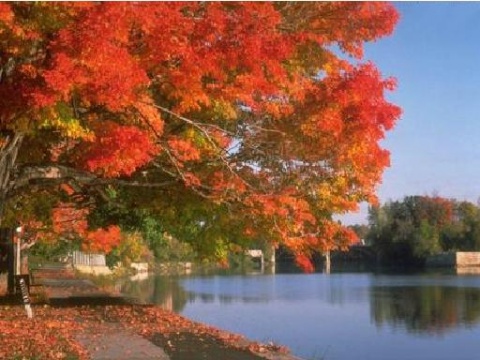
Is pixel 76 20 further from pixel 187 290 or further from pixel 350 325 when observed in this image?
pixel 187 290

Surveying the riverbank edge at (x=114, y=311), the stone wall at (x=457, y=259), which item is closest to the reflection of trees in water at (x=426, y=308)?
the riverbank edge at (x=114, y=311)

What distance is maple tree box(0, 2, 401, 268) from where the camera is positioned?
10031 mm

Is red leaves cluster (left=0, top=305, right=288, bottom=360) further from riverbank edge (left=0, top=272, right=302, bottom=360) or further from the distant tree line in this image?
the distant tree line

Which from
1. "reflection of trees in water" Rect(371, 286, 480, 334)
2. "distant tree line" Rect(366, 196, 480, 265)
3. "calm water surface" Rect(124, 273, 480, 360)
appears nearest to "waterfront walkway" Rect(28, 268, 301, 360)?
"calm water surface" Rect(124, 273, 480, 360)

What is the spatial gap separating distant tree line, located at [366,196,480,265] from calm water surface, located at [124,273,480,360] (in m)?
65.3

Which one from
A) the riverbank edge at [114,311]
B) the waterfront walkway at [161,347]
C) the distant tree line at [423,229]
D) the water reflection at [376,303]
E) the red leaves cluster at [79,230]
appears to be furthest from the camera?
the distant tree line at [423,229]

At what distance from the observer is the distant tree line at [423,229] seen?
118 meters

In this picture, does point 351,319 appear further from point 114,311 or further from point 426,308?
point 114,311

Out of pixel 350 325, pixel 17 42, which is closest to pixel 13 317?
pixel 17 42

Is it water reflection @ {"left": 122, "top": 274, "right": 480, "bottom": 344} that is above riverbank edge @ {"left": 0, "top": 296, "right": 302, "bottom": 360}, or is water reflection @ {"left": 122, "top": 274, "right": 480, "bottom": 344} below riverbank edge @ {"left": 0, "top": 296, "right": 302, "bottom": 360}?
below

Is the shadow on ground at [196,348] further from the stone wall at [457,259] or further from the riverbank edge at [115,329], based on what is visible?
the stone wall at [457,259]

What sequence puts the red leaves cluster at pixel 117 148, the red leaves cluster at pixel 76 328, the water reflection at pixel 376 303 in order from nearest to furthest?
the red leaves cluster at pixel 117 148 < the red leaves cluster at pixel 76 328 < the water reflection at pixel 376 303

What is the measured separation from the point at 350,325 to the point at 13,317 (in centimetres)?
1624

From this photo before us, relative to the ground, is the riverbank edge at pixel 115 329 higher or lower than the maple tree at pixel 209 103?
lower
